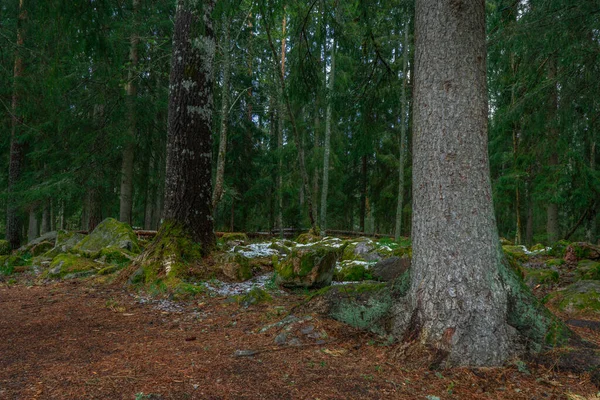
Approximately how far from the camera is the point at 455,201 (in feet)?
9.25

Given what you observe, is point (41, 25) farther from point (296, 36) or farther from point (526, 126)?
point (526, 126)

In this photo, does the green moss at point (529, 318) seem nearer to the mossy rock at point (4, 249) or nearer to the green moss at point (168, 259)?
the green moss at point (168, 259)

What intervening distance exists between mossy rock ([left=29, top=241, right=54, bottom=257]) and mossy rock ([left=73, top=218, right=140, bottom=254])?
1951 millimetres

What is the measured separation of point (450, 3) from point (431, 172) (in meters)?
1.37

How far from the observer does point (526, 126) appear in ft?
26.2

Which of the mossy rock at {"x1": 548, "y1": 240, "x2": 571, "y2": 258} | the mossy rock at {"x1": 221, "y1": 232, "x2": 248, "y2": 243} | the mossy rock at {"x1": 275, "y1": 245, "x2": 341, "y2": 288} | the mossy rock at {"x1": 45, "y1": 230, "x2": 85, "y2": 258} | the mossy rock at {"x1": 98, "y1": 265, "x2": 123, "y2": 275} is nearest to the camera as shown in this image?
the mossy rock at {"x1": 275, "y1": 245, "x2": 341, "y2": 288}

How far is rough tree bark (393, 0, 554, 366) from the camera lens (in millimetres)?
2725

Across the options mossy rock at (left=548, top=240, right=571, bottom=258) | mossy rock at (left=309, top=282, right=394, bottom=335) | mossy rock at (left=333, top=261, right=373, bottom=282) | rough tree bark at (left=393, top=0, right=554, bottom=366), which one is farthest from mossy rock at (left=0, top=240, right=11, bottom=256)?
Answer: mossy rock at (left=548, top=240, right=571, bottom=258)

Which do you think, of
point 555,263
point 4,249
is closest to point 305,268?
point 555,263

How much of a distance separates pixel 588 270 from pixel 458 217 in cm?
529

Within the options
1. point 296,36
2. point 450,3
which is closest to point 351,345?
point 450,3

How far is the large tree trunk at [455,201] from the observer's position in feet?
8.93

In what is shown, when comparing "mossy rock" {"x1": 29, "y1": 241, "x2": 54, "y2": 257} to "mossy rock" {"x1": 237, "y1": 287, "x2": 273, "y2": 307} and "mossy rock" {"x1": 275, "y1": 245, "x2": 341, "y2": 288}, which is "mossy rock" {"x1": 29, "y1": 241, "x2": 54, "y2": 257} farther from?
"mossy rock" {"x1": 237, "y1": 287, "x2": 273, "y2": 307}

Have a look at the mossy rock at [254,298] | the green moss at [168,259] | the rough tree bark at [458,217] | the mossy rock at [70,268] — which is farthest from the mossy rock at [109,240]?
the rough tree bark at [458,217]
